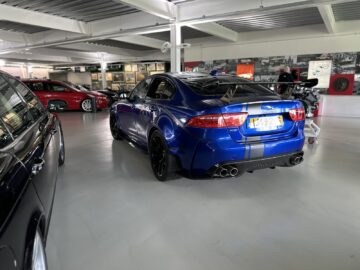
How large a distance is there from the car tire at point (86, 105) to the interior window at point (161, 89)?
22.6 feet

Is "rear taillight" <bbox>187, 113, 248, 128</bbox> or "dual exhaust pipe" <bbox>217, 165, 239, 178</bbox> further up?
"rear taillight" <bbox>187, 113, 248, 128</bbox>

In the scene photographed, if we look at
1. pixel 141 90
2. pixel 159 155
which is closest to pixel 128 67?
pixel 141 90

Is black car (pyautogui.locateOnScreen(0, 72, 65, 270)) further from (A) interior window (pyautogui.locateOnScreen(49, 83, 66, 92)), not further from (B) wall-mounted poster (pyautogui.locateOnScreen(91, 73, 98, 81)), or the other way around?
(B) wall-mounted poster (pyautogui.locateOnScreen(91, 73, 98, 81))

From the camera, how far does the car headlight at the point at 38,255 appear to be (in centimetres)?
107

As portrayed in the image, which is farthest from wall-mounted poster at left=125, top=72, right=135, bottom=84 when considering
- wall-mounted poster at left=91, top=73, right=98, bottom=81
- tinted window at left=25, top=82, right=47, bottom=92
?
tinted window at left=25, top=82, right=47, bottom=92

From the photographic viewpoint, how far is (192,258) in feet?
5.39

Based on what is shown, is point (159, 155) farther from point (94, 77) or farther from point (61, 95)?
point (94, 77)

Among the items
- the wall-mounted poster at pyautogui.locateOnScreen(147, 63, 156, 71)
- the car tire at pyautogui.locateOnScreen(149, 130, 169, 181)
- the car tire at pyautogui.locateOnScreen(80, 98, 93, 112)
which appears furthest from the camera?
the wall-mounted poster at pyautogui.locateOnScreen(147, 63, 156, 71)

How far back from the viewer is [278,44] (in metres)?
9.41

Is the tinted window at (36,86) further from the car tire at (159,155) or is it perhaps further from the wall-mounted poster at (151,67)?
the wall-mounted poster at (151,67)

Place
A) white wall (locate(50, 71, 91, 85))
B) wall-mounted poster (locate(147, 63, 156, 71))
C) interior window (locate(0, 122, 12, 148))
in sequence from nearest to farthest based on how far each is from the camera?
interior window (locate(0, 122, 12, 148))
wall-mounted poster (locate(147, 63, 156, 71))
white wall (locate(50, 71, 91, 85))

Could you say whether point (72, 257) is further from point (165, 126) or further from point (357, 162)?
point (357, 162)

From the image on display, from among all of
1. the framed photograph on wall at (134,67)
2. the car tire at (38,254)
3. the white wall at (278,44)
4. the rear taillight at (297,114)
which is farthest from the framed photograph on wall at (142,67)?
the car tire at (38,254)

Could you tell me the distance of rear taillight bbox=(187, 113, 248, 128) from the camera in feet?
7.16
